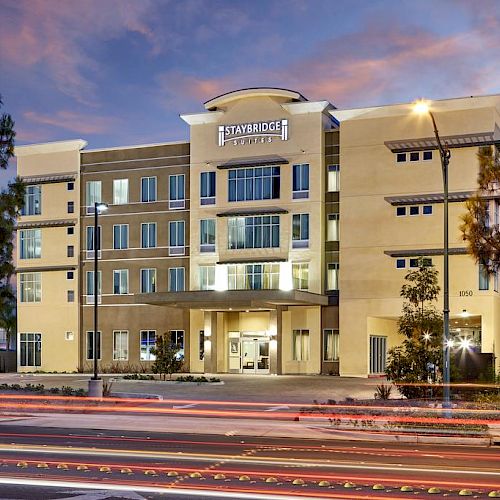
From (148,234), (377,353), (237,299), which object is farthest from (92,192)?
(377,353)

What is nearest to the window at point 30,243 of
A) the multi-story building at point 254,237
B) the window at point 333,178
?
the multi-story building at point 254,237

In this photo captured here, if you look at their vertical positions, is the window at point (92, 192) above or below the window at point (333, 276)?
above

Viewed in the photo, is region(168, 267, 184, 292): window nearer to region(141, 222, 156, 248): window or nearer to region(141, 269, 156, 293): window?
region(141, 269, 156, 293): window

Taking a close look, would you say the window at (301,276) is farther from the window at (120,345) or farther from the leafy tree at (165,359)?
the window at (120,345)

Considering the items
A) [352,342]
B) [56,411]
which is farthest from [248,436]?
[352,342]

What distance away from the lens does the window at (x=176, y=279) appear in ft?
191

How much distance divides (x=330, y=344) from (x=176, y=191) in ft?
48.0

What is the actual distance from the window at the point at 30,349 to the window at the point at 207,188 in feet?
53.3

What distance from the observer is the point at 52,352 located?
204 ft

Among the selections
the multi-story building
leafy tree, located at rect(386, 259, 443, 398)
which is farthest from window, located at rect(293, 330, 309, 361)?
leafy tree, located at rect(386, 259, 443, 398)

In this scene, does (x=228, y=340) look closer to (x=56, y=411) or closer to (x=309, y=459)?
(x=56, y=411)

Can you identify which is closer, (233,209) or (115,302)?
(233,209)

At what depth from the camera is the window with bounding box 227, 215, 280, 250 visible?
55.0m

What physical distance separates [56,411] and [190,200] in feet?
97.1
